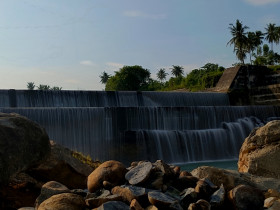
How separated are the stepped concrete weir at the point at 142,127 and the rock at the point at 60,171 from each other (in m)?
11.4

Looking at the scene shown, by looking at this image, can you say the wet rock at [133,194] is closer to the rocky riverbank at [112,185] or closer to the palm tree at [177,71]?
the rocky riverbank at [112,185]

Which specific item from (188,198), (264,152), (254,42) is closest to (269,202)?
(188,198)

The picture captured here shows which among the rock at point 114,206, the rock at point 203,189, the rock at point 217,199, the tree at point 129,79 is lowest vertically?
the rock at point 217,199

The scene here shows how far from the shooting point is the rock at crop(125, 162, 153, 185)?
201 inches

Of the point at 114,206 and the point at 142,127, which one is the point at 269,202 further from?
the point at 142,127

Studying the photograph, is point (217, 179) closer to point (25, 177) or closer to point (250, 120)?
point (25, 177)

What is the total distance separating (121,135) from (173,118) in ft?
13.4

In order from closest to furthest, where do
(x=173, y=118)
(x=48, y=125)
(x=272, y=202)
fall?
(x=272, y=202) < (x=48, y=125) < (x=173, y=118)

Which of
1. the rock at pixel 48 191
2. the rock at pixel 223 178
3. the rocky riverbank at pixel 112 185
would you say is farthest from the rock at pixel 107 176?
the rock at pixel 223 178

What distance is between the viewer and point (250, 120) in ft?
82.6

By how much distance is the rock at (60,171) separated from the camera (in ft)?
22.8

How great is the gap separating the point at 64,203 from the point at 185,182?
1.88 m

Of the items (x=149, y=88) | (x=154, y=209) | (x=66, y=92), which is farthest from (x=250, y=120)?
(x=149, y=88)

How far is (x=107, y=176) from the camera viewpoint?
17.6 feet
